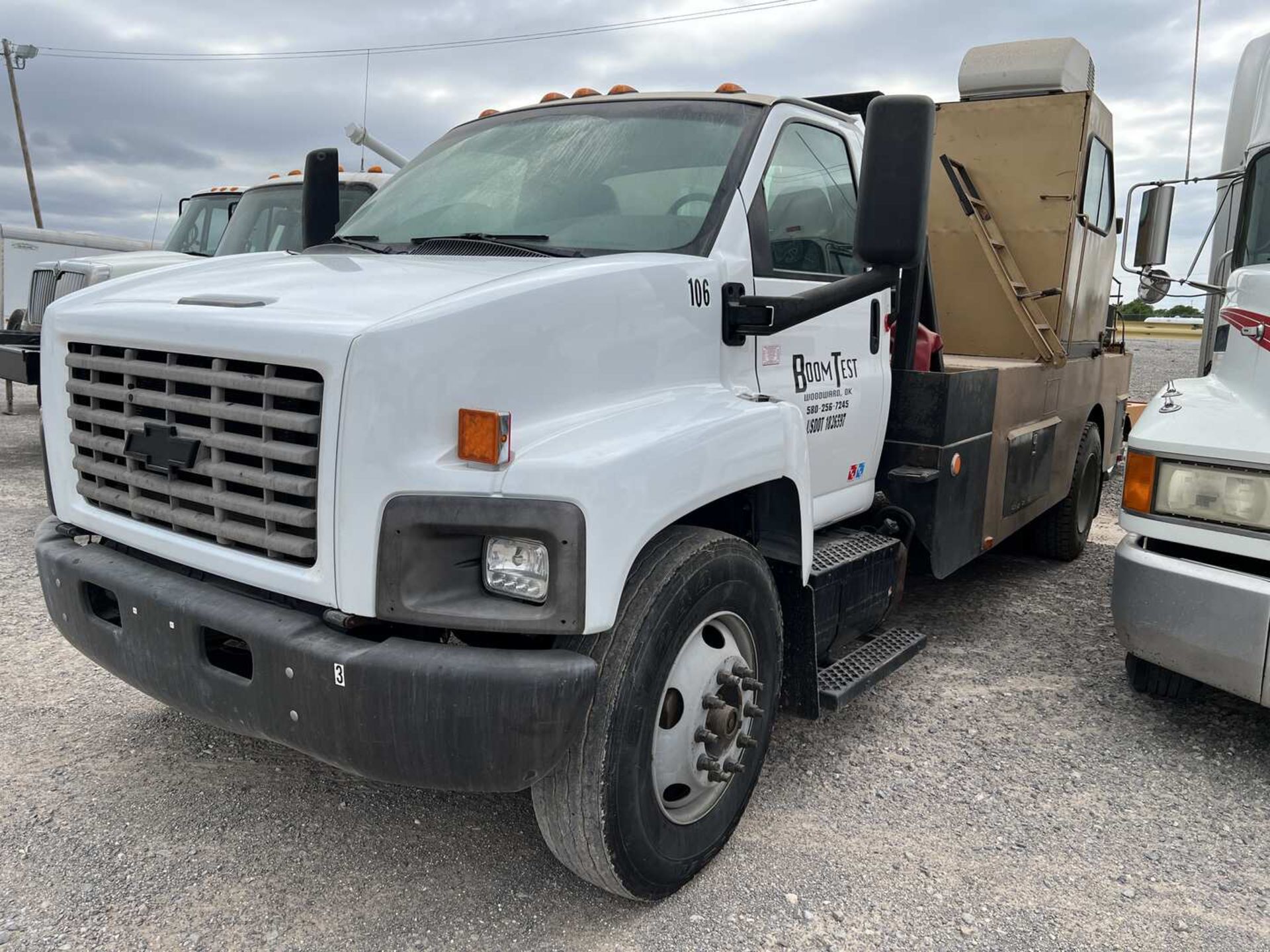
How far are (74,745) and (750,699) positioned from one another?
2.48m

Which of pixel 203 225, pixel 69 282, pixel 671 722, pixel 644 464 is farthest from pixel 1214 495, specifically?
pixel 203 225

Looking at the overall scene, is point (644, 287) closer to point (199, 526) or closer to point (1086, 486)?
point (199, 526)

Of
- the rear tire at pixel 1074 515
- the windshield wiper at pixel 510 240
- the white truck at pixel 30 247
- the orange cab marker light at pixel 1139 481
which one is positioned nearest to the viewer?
the windshield wiper at pixel 510 240

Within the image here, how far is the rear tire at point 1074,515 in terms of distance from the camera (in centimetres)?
659

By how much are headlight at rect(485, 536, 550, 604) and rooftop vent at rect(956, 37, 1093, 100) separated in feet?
16.6

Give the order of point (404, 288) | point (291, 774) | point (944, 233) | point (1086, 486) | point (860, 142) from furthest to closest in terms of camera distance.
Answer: point (1086, 486) < point (944, 233) < point (860, 142) < point (291, 774) < point (404, 288)

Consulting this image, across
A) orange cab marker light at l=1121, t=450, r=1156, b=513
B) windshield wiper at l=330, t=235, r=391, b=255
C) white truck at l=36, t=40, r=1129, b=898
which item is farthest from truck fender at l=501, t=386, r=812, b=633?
orange cab marker light at l=1121, t=450, r=1156, b=513

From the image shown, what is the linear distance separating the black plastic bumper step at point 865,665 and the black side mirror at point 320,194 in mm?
2723

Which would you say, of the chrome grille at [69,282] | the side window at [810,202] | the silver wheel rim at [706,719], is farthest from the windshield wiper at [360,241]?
the chrome grille at [69,282]

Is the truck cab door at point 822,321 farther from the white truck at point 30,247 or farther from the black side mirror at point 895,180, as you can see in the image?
the white truck at point 30,247

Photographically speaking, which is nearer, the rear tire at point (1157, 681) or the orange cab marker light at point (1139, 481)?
the orange cab marker light at point (1139, 481)

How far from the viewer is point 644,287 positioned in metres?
2.84

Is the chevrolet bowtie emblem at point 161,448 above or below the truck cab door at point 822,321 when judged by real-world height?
below

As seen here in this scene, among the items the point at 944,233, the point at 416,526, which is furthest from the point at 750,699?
the point at 944,233
